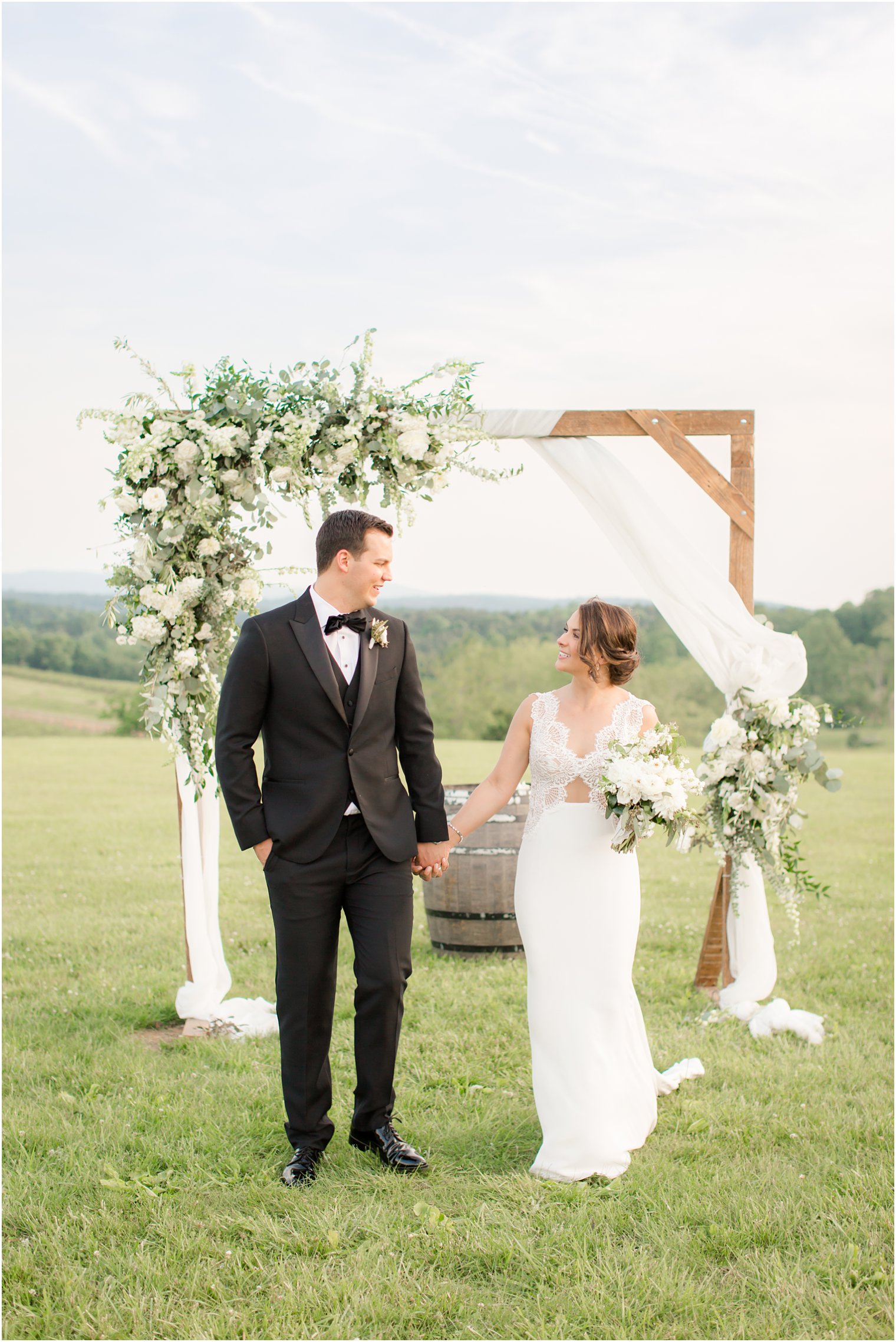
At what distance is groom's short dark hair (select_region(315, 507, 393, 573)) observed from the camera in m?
4.04

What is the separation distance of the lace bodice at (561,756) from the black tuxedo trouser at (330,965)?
670 mm

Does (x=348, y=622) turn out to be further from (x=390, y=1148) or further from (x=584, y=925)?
(x=390, y=1148)

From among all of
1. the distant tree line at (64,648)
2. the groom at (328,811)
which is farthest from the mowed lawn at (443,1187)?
the distant tree line at (64,648)

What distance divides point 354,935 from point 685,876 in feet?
25.9

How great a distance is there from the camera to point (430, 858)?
4.29 m

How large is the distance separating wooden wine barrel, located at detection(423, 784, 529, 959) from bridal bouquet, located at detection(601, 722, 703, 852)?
2807 millimetres

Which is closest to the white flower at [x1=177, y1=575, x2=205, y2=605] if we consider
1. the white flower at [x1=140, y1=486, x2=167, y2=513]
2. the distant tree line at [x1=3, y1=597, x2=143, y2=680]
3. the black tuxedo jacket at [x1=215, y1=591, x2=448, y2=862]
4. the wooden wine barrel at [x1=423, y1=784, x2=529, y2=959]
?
the white flower at [x1=140, y1=486, x2=167, y2=513]

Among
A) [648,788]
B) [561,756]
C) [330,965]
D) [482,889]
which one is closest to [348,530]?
[561,756]

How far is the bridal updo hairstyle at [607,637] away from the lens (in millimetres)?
4191

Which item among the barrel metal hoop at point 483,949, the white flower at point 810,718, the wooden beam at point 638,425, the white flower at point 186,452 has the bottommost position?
the barrel metal hoop at point 483,949

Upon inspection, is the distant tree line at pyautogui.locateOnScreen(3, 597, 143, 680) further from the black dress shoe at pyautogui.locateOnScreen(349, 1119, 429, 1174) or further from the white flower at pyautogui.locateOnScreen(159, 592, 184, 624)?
the black dress shoe at pyautogui.locateOnScreen(349, 1119, 429, 1174)

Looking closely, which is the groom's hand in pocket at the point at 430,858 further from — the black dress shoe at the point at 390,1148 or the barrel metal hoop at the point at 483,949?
the barrel metal hoop at the point at 483,949

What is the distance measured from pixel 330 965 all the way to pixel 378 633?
131cm

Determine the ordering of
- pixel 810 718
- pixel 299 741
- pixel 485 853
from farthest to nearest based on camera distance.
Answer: pixel 485 853 < pixel 810 718 < pixel 299 741
